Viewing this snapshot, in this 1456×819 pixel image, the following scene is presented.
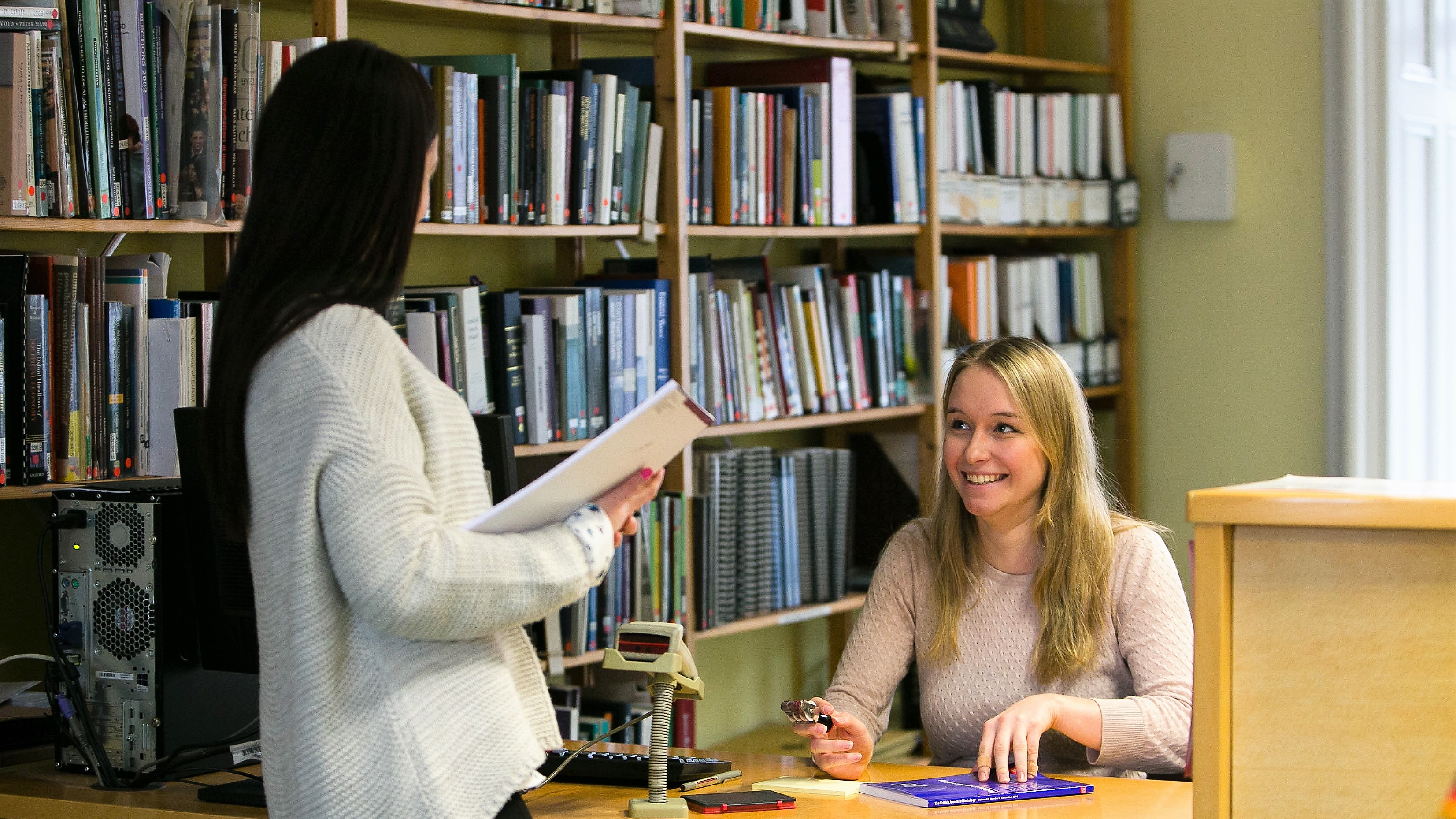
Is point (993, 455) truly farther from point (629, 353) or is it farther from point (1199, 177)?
point (1199, 177)

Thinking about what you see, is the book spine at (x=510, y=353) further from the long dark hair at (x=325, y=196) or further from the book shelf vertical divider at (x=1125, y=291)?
the book shelf vertical divider at (x=1125, y=291)

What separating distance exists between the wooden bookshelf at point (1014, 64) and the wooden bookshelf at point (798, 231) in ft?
1.52

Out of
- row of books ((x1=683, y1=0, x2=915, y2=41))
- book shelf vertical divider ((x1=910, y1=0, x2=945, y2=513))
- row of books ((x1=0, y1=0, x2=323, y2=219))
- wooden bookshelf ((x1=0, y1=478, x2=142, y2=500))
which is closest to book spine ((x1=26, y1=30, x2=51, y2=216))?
row of books ((x1=0, y1=0, x2=323, y2=219))

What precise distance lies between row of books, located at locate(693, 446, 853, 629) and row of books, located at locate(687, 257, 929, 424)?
135mm

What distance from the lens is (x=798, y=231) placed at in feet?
11.4

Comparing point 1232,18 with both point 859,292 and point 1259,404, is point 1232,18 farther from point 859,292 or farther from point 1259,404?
point 859,292

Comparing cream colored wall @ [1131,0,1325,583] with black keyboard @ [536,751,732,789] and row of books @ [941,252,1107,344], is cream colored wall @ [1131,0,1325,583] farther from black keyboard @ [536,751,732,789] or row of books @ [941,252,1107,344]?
black keyboard @ [536,751,732,789]

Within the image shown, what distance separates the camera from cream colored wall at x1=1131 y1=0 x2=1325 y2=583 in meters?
4.06

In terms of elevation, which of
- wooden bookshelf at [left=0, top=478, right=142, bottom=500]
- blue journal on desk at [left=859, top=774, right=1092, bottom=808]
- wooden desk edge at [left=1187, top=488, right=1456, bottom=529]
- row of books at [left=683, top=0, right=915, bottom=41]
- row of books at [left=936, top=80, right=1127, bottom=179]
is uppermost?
row of books at [left=683, top=0, right=915, bottom=41]

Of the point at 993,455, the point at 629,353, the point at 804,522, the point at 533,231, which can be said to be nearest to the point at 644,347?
the point at 629,353

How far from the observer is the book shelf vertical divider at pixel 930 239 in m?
3.73

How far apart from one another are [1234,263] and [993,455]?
2.21 m

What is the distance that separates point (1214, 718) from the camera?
43.8 inches

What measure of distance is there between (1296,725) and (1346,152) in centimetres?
316
